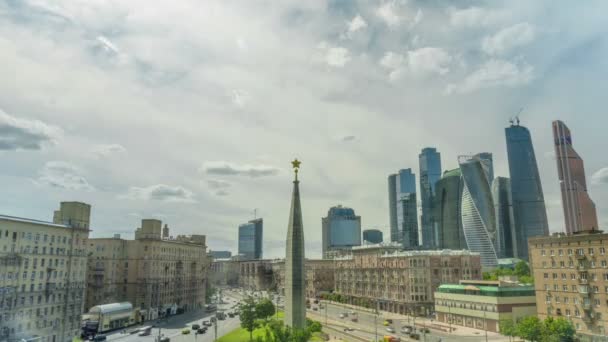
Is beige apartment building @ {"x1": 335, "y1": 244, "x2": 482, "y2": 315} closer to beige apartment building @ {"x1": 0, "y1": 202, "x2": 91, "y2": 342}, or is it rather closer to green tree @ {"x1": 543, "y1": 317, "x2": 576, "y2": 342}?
green tree @ {"x1": 543, "y1": 317, "x2": 576, "y2": 342}

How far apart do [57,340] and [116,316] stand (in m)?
21.6

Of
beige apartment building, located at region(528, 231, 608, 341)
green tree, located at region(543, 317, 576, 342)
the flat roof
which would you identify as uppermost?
the flat roof

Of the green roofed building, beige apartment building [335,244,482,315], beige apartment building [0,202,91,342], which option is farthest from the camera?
beige apartment building [335,244,482,315]

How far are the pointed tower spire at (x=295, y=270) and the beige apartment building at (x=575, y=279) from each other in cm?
6349

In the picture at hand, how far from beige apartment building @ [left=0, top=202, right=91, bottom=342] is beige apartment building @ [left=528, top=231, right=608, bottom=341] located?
99516 millimetres

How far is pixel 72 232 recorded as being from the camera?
300ft

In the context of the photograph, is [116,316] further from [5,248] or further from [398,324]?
[398,324]

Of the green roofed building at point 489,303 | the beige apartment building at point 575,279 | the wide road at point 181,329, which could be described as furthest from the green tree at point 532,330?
the wide road at point 181,329

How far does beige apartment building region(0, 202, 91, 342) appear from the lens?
74938 millimetres

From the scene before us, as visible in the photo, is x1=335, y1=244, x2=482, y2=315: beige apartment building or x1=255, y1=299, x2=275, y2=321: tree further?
x1=335, y1=244, x2=482, y2=315: beige apartment building

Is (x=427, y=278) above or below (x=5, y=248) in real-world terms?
below

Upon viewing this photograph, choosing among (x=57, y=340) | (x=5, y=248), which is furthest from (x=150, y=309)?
(x=5, y=248)

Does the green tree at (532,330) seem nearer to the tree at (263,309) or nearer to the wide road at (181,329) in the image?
the tree at (263,309)

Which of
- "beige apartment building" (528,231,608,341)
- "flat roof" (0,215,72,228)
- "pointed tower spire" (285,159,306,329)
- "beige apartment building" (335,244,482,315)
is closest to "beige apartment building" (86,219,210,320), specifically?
"flat roof" (0,215,72,228)
